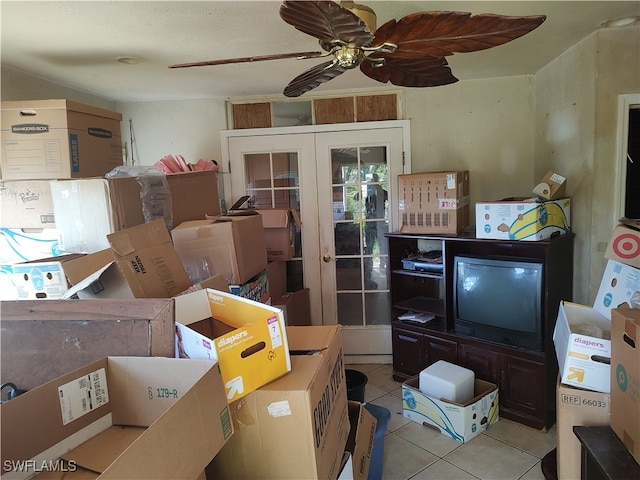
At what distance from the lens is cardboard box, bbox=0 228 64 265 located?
2.21m

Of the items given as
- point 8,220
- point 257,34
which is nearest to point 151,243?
point 8,220

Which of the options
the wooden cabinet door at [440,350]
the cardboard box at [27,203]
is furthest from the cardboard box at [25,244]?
the wooden cabinet door at [440,350]

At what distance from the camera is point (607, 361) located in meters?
1.68

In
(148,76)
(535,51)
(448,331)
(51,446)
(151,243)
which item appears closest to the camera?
(51,446)

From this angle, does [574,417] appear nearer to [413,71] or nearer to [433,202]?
[413,71]

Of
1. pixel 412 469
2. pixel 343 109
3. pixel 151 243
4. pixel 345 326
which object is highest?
pixel 343 109

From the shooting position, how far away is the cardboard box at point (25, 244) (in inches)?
87.2

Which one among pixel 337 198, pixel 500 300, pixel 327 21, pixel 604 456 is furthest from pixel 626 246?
pixel 337 198

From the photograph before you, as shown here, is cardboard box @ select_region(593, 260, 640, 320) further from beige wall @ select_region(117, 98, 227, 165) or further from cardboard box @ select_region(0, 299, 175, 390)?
beige wall @ select_region(117, 98, 227, 165)

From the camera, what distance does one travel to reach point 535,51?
106 inches

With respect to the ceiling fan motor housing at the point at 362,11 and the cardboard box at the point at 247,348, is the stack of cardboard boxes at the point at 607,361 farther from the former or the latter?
the ceiling fan motor housing at the point at 362,11

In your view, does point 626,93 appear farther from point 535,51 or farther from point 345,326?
point 345,326

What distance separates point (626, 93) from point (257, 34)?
201 centimetres

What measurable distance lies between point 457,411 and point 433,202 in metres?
1.39
